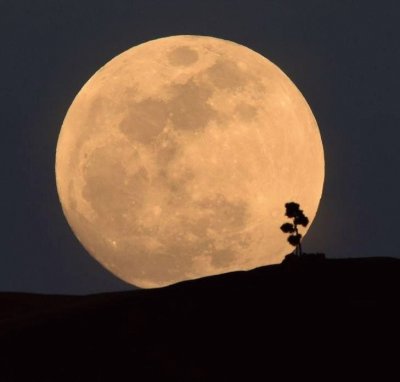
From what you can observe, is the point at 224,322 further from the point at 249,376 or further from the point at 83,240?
the point at 83,240

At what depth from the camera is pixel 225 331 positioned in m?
16.7

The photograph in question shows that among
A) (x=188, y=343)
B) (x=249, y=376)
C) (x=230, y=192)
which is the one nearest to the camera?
(x=249, y=376)

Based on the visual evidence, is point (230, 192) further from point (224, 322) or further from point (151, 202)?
point (224, 322)

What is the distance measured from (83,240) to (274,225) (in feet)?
23.3

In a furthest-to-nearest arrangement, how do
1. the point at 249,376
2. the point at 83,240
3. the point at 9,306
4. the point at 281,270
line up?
Answer: the point at 83,240 → the point at 9,306 → the point at 281,270 → the point at 249,376

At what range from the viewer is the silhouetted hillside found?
1562 centimetres

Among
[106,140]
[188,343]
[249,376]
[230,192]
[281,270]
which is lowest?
[249,376]

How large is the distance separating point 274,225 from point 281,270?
7.12 metres

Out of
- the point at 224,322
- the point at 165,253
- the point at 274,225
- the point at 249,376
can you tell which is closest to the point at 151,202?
the point at 165,253

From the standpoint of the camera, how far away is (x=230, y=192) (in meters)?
25.0

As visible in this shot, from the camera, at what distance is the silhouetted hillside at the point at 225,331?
15.6 m

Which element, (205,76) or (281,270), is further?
(205,76)

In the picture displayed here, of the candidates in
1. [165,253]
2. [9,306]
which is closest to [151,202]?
[165,253]

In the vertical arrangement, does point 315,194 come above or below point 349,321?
above
